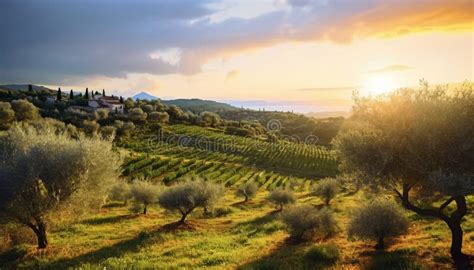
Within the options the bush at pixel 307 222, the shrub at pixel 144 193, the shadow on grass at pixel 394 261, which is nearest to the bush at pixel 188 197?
the shrub at pixel 144 193

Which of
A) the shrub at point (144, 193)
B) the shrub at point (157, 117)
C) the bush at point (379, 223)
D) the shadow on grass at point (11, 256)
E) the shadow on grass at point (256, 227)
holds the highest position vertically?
the shrub at point (157, 117)

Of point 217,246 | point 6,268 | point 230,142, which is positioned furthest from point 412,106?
point 230,142

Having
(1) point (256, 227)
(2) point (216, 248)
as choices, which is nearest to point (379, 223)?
(2) point (216, 248)

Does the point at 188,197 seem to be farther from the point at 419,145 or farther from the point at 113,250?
the point at 419,145

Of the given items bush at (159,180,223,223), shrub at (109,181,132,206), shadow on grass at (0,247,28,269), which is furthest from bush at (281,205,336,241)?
shrub at (109,181,132,206)

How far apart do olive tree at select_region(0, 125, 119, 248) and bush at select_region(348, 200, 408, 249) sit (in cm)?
1629

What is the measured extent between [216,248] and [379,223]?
10.8m

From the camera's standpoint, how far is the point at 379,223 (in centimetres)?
2030

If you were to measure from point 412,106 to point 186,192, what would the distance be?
2057 cm

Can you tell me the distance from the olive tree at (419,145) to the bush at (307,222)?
287 inches

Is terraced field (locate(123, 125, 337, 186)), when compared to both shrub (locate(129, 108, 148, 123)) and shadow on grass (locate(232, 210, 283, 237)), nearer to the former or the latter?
shrub (locate(129, 108, 148, 123))

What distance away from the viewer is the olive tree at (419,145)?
49.5 ft

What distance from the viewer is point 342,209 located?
40.0 meters

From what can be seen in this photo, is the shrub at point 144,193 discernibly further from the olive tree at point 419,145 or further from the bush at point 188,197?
the olive tree at point 419,145
